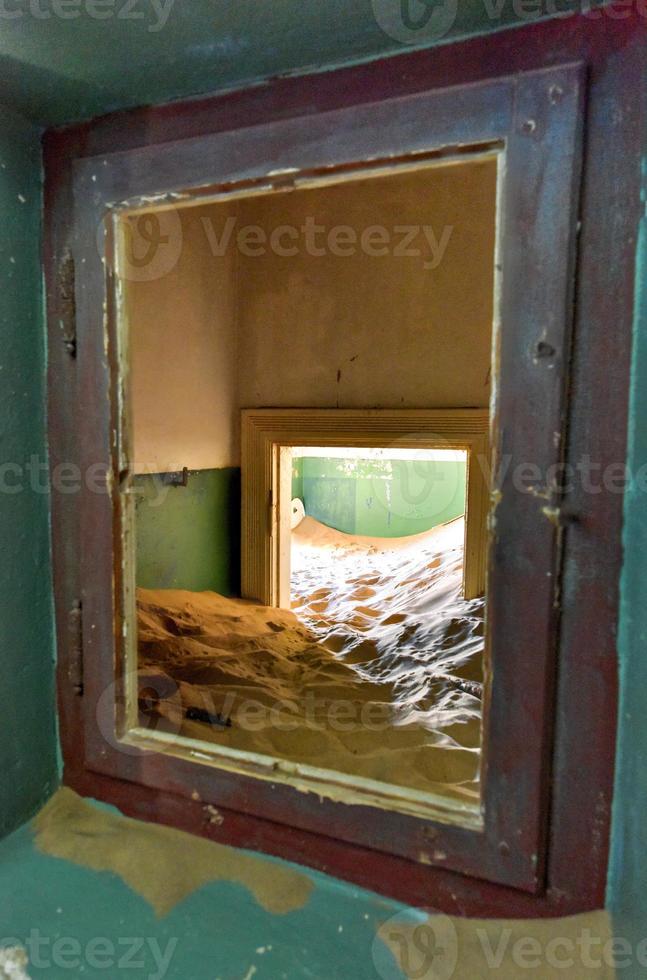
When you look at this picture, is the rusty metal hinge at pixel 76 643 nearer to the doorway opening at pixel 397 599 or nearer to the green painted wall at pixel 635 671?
the doorway opening at pixel 397 599

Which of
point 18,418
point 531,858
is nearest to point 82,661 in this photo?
point 18,418

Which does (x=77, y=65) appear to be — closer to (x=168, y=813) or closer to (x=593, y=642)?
(x=593, y=642)

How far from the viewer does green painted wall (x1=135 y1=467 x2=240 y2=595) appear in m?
3.32

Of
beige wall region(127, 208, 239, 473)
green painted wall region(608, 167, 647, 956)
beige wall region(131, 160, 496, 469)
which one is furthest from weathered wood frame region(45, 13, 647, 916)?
beige wall region(131, 160, 496, 469)

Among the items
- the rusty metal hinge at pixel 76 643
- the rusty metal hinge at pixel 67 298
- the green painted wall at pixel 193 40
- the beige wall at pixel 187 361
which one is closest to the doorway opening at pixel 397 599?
the rusty metal hinge at pixel 76 643

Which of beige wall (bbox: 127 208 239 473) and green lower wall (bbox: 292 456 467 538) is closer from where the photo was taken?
beige wall (bbox: 127 208 239 473)

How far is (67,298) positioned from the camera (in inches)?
49.3

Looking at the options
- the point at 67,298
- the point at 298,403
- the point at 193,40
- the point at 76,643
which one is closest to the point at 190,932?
the point at 76,643

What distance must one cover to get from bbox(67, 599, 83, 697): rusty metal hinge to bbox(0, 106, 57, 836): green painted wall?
Result: 7cm

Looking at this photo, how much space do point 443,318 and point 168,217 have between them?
5.62 ft

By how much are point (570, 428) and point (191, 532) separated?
121 inches

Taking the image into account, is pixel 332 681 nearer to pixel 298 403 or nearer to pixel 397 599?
Result: pixel 298 403

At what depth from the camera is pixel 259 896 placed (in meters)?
1.11

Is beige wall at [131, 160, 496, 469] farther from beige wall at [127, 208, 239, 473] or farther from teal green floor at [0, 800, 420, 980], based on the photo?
teal green floor at [0, 800, 420, 980]
